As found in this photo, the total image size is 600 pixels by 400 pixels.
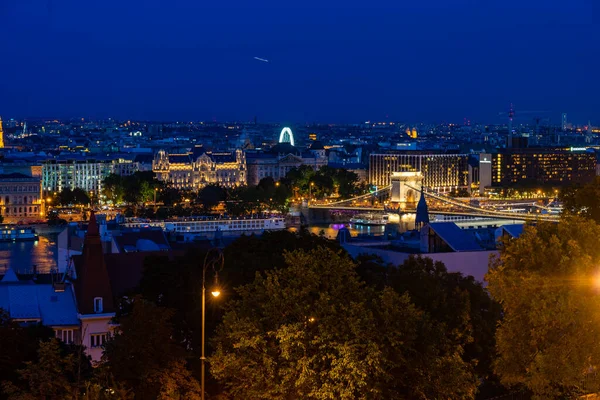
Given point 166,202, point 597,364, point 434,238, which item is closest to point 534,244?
point 597,364

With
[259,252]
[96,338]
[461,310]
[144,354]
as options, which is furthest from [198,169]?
[144,354]

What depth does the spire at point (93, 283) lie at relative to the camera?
30.9 feet

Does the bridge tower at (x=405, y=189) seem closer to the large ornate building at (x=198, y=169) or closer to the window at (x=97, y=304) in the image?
the large ornate building at (x=198, y=169)

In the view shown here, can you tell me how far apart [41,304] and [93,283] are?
46 centimetres

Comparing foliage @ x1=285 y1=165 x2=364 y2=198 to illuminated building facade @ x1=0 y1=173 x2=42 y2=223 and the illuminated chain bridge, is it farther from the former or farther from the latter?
illuminated building facade @ x1=0 y1=173 x2=42 y2=223

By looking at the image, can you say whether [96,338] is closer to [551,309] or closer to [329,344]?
[329,344]

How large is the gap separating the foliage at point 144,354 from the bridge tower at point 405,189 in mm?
28174

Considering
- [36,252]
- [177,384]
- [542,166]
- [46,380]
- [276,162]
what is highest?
[276,162]

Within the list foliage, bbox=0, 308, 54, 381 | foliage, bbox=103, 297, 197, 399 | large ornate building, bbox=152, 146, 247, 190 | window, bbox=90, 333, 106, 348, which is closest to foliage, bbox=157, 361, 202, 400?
foliage, bbox=103, 297, 197, 399

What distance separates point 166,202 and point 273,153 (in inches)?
526

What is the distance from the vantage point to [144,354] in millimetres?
7141

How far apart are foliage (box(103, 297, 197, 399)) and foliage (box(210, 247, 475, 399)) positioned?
0.33 meters

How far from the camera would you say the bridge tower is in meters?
36.1

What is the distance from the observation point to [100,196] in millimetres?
40688
